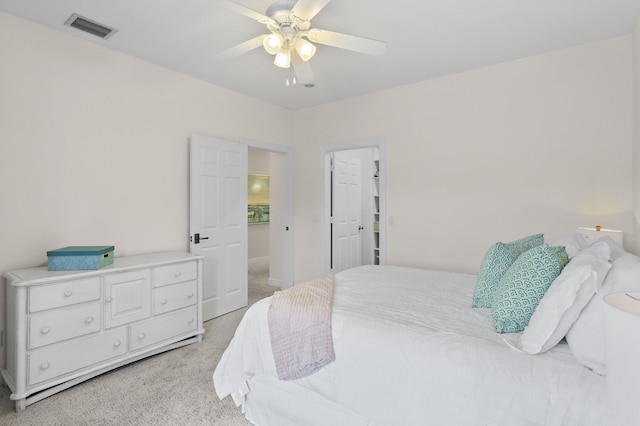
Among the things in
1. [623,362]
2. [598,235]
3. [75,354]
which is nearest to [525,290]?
[623,362]

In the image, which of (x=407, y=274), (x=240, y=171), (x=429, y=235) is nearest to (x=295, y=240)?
(x=240, y=171)

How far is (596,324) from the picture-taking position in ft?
3.81

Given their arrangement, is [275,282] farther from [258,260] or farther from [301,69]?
[301,69]

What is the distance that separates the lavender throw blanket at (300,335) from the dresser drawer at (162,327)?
4.69ft

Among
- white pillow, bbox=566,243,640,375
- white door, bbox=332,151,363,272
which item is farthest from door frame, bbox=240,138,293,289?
white pillow, bbox=566,243,640,375

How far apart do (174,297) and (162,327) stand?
0.25 m

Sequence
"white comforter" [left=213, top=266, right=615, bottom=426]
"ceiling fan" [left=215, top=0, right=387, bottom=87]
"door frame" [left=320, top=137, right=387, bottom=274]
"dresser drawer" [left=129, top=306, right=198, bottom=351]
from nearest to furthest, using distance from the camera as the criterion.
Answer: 1. "white comforter" [left=213, top=266, right=615, bottom=426]
2. "ceiling fan" [left=215, top=0, right=387, bottom=87]
3. "dresser drawer" [left=129, top=306, right=198, bottom=351]
4. "door frame" [left=320, top=137, right=387, bottom=274]

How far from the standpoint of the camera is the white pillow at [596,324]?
1.13m

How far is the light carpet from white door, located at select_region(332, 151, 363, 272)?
247 centimetres

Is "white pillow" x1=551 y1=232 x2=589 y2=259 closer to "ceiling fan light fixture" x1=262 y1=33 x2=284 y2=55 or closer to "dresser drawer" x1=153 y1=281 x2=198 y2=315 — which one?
"ceiling fan light fixture" x1=262 y1=33 x2=284 y2=55

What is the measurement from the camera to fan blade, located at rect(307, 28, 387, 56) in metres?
2.06

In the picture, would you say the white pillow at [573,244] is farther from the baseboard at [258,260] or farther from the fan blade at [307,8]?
the baseboard at [258,260]

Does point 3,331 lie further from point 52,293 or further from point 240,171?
point 240,171

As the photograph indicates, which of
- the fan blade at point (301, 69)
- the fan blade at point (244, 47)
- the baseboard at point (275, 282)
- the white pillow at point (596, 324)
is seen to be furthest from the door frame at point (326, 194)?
the white pillow at point (596, 324)
